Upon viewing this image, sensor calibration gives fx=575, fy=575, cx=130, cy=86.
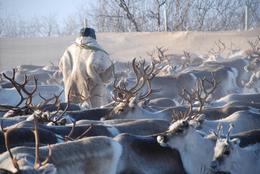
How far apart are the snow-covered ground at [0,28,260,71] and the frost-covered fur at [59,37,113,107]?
13.6 metres

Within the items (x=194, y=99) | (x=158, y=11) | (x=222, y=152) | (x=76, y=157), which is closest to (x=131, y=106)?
(x=194, y=99)

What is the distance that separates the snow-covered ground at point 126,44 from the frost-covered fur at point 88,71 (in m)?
13.6

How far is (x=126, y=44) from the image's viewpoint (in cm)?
2372

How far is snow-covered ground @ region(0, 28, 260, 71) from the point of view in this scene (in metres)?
21.7

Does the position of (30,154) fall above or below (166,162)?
above

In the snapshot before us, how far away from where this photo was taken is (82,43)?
8.20 metres

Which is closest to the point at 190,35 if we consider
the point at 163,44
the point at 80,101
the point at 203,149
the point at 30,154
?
the point at 163,44

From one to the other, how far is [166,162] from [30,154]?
179cm

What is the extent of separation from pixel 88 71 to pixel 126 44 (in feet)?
51.3

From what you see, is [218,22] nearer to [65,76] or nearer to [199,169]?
[65,76]

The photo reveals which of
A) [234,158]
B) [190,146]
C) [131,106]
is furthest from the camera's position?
[131,106]

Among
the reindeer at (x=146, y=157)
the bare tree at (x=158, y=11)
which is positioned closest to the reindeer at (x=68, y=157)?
the reindeer at (x=146, y=157)

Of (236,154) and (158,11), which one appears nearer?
(236,154)

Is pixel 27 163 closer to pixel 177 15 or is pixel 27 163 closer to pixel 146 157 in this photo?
pixel 146 157
